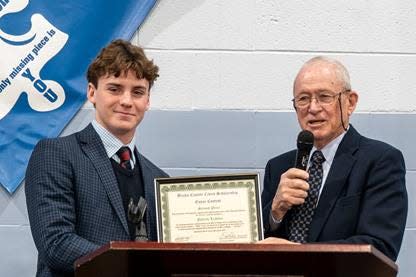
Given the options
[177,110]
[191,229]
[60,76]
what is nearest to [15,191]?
[60,76]

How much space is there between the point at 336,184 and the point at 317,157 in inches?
5.9

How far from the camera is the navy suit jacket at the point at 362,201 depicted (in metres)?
2.73

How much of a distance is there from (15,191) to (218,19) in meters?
1.13

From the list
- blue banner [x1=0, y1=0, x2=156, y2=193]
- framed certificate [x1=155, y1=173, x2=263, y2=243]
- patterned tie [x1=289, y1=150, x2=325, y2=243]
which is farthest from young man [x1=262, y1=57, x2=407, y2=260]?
blue banner [x1=0, y1=0, x2=156, y2=193]

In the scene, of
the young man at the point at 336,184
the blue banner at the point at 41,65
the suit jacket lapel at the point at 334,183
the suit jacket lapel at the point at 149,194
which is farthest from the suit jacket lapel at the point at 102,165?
the blue banner at the point at 41,65

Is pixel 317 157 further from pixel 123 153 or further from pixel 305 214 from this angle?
pixel 123 153

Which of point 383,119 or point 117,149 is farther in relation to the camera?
point 383,119

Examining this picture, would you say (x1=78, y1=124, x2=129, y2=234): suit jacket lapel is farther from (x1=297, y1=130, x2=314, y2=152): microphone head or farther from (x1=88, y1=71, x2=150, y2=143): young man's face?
(x1=297, y1=130, x2=314, y2=152): microphone head

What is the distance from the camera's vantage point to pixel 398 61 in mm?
3893

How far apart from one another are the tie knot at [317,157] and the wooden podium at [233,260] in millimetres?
864

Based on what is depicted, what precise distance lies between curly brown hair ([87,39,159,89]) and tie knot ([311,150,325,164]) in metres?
0.60

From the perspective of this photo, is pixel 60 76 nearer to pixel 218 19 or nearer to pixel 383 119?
pixel 218 19

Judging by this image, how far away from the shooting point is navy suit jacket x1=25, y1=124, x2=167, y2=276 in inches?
104

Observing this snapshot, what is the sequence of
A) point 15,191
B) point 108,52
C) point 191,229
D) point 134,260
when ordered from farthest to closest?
Result: point 15,191 → point 108,52 → point 191,229 → point 134,260
